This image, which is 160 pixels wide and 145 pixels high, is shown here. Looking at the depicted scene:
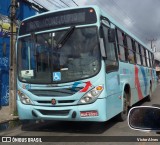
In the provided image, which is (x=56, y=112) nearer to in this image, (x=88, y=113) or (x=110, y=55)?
(x=88, y=113)

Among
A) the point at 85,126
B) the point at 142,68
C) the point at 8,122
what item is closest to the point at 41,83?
the point at 85,126

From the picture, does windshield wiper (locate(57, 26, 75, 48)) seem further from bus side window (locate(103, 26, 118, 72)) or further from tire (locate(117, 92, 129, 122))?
tire (locate(117, 92, 129, 122))

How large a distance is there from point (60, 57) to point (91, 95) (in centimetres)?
127

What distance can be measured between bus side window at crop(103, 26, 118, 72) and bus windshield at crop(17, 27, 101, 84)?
51 cm

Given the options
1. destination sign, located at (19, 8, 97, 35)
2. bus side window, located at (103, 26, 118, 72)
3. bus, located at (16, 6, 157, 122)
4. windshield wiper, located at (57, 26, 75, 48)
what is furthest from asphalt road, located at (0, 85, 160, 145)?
destination sign, located at (19, 8, 97, 35)

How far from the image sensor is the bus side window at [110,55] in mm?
7618

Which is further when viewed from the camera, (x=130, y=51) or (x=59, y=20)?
(x=130, y=51)

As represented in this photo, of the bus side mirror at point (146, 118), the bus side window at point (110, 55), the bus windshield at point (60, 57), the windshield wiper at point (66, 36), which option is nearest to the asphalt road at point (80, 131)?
the bus windshield at point (60, 57)

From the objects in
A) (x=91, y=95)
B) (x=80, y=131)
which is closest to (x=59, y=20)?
(x=91, y=95)

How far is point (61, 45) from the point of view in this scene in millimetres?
7449

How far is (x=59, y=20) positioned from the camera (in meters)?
7.73

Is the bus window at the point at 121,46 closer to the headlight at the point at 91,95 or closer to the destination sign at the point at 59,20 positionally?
the destination sign at the point at 59,20

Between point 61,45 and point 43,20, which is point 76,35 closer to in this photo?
point 61,45

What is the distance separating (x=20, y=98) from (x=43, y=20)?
2177 mm
